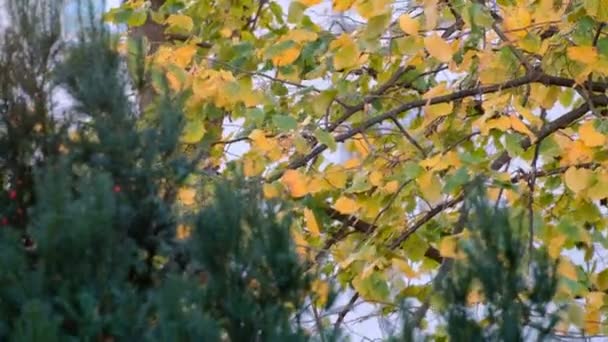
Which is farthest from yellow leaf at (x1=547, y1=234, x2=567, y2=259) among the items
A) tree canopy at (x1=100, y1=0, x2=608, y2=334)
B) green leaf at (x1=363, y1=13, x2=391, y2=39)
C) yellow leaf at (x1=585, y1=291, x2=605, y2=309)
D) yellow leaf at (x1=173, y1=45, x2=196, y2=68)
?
yellow leaf at (x1=173, y1=45, x2=196, y2=68)

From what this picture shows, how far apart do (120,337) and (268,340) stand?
27 cm

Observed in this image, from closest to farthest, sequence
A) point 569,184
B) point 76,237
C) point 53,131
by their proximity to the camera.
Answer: point 76,237 → point 53,131 → point 569,184

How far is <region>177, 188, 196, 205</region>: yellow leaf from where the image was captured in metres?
2.37

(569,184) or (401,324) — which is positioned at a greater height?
(569,184)

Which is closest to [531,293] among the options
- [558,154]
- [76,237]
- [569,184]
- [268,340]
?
[268,340]

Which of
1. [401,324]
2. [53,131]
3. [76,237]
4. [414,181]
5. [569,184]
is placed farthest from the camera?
[414,181]

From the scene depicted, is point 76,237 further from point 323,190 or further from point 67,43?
point 323,190

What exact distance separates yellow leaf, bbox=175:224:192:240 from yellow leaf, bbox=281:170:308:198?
1772mm

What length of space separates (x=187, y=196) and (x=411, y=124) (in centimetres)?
280

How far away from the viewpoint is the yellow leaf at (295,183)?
3.98m

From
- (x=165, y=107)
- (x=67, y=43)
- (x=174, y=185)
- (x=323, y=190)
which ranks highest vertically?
(x=323, y=190)

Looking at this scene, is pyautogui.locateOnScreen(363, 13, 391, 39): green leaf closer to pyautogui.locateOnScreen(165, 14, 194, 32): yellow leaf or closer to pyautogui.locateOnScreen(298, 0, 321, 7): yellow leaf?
pyautogui.locateOnScreen(298, 0, 321, 7): yellow leaf

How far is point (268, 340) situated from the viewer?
6.54ft

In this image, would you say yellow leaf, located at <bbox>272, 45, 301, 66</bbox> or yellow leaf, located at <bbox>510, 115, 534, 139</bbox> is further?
yellow leaf, located at <bbox>272, 45, 301, 66</bbox>
